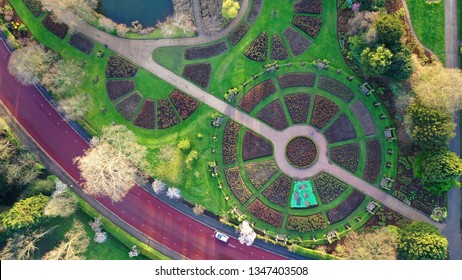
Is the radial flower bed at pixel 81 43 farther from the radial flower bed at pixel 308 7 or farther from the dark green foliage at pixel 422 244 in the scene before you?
the dark green foliage at pixel 422 244

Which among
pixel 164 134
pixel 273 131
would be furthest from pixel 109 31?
pixel 273 131

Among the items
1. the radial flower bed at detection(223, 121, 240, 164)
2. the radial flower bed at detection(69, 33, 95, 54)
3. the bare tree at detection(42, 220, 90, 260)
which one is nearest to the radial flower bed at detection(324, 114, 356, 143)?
the radial flower bed at detection(223, 121, 240, 164)

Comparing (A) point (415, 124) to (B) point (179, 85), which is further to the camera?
(B) point (179, 85)

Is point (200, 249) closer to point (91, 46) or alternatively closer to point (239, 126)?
point (239, 126)

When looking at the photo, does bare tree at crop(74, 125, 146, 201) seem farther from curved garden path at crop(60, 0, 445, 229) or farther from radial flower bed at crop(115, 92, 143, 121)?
curved garden path at crop(60, 0, 445, 229)

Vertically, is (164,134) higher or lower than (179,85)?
lower

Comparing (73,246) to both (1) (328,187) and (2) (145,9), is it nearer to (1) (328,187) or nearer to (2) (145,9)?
(2) (145,9)
